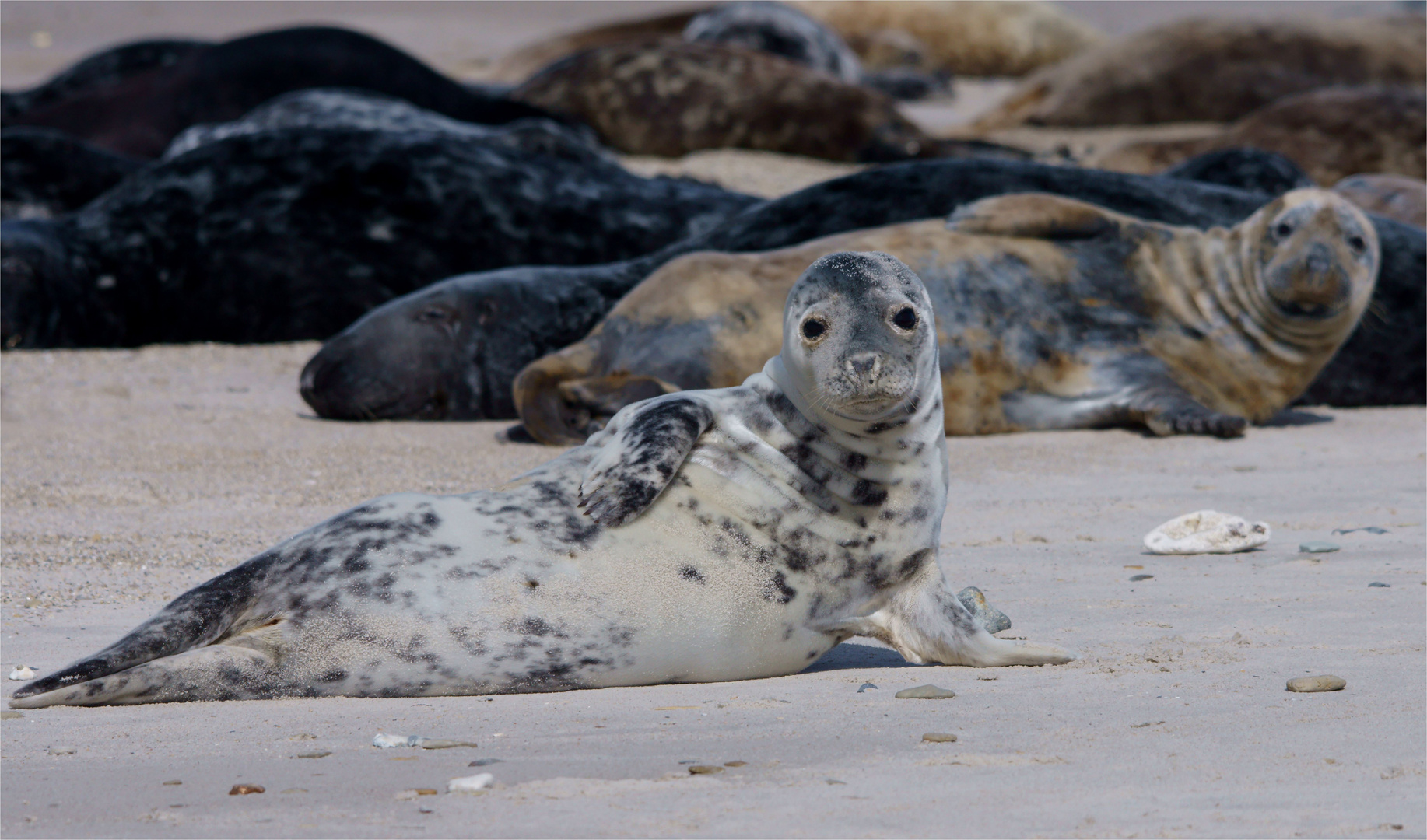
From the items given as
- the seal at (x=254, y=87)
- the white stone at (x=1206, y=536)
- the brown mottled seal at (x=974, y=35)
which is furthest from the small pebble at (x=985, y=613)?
the brown mottled seal at (x=974, y=35)

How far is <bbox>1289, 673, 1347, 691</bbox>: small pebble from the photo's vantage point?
2520 millimetres

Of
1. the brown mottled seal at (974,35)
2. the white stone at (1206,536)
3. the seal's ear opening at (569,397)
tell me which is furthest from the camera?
the brown mottled seal at (974,35)

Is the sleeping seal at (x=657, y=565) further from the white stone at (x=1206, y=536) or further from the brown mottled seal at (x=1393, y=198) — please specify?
the brown mottled seal at (x=1393, y=198)

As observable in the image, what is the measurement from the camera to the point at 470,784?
6.70 feet

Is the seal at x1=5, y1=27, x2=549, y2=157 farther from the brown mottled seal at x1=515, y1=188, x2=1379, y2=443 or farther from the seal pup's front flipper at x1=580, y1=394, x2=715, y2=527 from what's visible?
the seal pup's front flipper at x1=580, y1=394, x2=715, y2=527

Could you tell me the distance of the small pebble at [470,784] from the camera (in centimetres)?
204

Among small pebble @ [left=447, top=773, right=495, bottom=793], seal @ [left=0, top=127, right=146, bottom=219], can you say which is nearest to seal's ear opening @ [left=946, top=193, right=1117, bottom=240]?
small pebble @ [left=447, top=773, right=495, bottom=793]

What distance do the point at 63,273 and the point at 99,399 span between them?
169cm

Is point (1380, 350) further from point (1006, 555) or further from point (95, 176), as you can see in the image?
point (95, 176)

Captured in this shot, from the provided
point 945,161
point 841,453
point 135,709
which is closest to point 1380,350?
point 945,161

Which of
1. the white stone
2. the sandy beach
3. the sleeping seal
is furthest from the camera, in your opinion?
the white stone

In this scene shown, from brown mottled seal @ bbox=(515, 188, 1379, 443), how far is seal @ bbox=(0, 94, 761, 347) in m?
1.92

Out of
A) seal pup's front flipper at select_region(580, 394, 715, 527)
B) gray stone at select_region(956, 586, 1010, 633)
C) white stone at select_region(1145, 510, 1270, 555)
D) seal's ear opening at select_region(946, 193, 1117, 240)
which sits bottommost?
white stone at select_region(1145, 510, 1270, 555)

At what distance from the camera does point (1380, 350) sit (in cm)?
670
